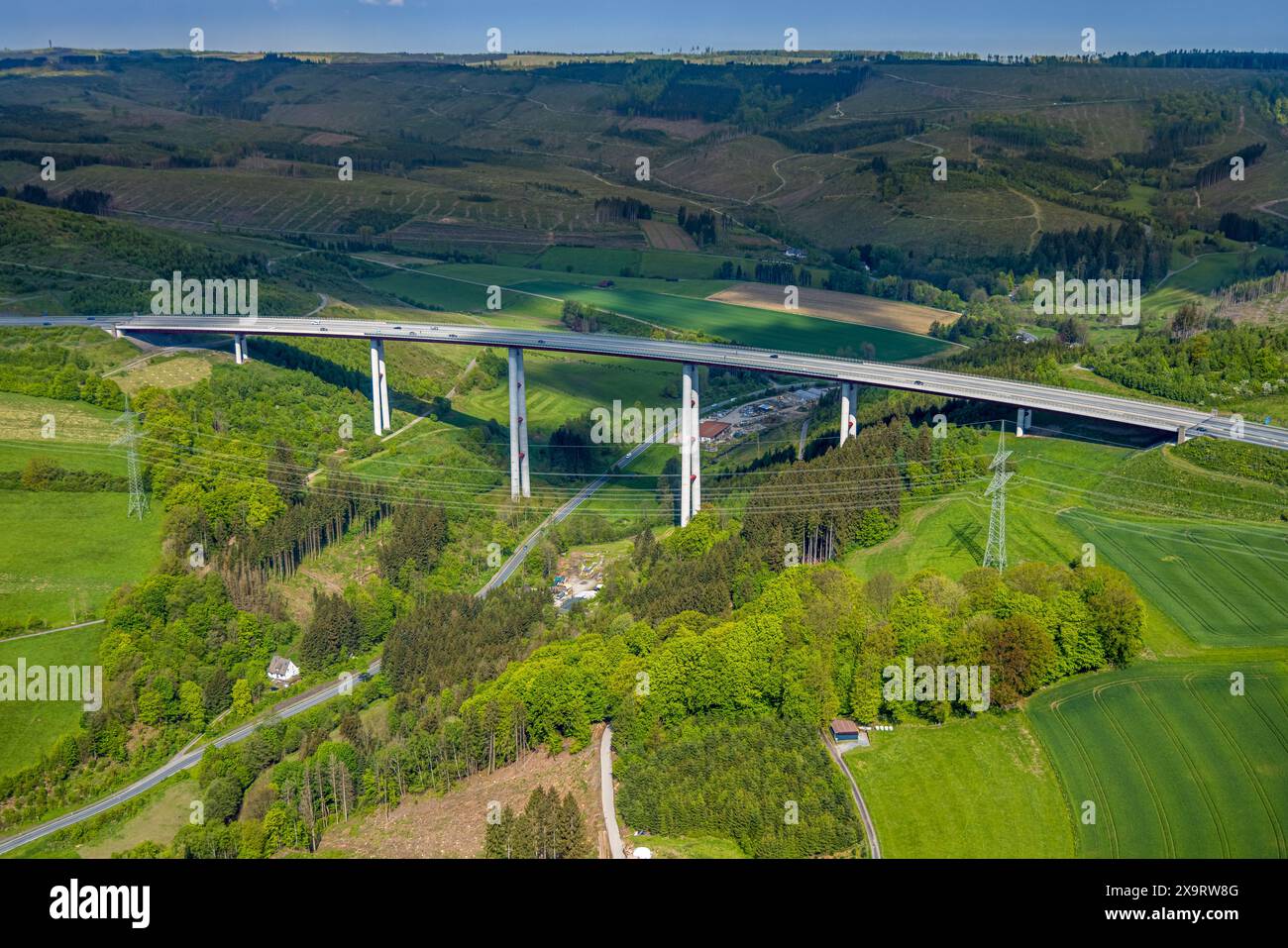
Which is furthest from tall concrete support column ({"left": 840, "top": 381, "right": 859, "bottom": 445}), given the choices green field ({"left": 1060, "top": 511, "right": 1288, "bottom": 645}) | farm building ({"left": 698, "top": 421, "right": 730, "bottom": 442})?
green field ({"left": 1060, "top": 511, "right": 1288, "bottom": 645})

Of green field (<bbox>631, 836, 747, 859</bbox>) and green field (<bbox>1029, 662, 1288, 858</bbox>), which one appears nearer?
green field (<bbox>1029, 662, 1288, 858</bbox>)

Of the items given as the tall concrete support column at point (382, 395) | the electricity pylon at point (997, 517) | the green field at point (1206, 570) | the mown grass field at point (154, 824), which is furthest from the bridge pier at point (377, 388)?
the green field at point (1206, 570)

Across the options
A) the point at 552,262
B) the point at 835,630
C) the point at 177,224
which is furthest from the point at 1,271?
the point at 835,630

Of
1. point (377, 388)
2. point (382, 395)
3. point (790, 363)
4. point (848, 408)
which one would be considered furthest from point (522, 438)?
point (848, 408)

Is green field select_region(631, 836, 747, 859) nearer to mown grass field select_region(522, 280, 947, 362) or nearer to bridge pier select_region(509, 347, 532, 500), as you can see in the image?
bridge pier select_region(509, 347, 532, 500)

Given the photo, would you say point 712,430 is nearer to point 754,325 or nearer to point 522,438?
point 522,438

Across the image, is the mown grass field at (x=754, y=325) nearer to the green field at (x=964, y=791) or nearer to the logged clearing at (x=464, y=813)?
the green field at (x=964, y=791)
